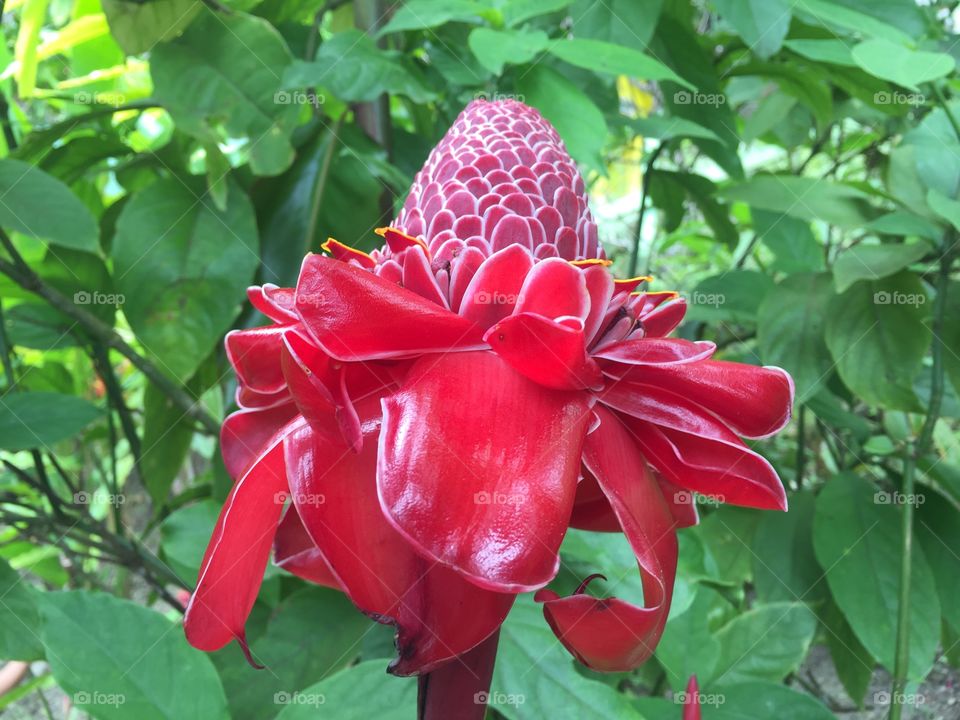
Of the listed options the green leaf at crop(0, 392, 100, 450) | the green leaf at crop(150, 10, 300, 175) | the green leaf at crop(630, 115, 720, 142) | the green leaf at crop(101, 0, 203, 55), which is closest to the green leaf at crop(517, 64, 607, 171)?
the green leaf at crop(630, 115, 720, 142)

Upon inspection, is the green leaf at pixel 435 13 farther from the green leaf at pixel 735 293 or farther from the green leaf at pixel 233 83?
the green leaf at pixel 735 293

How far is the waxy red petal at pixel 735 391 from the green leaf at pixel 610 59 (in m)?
0.32

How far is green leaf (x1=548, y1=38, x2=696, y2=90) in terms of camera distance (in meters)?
0.55

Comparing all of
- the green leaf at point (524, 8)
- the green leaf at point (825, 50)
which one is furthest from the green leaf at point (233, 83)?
the green leaf at point (825, 50)

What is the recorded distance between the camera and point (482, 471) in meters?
0.24

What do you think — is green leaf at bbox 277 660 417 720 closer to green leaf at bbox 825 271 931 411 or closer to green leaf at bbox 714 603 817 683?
green leaf at bbox 714 603 817 683

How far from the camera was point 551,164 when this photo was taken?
36 cm

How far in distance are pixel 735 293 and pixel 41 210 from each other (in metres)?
0.69

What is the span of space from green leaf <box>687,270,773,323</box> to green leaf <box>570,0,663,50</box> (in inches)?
11.6

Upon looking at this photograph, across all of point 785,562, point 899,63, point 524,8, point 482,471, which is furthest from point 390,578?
point 785,562

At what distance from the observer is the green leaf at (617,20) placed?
26.5 inches

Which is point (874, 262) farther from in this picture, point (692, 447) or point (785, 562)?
point (692, 447)

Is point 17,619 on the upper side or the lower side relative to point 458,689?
lower

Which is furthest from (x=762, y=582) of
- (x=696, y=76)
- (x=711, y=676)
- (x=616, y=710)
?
→ (x=696, y=76)
